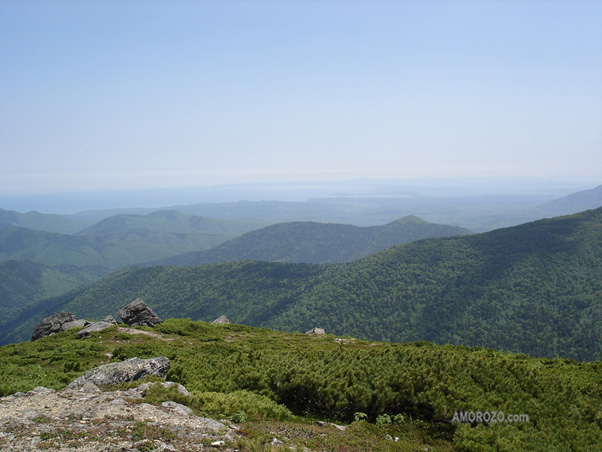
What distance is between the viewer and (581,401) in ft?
56.6

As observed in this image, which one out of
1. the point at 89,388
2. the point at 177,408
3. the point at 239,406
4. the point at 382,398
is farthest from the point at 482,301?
the point at 89,388

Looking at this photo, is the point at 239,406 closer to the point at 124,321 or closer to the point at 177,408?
the point at 177,408

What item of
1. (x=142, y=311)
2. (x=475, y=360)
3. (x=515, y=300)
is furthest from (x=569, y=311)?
(x=142, y=311)

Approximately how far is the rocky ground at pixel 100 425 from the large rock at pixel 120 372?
5.85 feet

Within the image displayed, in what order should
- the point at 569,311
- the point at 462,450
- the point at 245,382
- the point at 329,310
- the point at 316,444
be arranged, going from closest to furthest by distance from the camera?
the point at 316,444 < the point at 462,450 < the point at 245,382 < the point at 569,311 < the point at 329,310

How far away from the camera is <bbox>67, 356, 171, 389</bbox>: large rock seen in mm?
17953

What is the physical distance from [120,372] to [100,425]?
660 cm

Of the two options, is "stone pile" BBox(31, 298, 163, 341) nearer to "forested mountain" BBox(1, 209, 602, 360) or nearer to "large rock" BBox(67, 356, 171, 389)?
"large rock" BBox(67, 356, 171, 389)

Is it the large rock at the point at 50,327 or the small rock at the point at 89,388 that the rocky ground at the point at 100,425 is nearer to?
the small rock at the point at 89,388

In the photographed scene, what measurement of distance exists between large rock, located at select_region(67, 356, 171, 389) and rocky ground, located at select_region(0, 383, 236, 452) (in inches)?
70.2

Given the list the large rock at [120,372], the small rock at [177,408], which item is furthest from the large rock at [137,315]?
the small rock at [177,408]

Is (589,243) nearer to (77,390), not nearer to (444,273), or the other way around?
(444,273)

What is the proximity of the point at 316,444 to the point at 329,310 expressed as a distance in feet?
529

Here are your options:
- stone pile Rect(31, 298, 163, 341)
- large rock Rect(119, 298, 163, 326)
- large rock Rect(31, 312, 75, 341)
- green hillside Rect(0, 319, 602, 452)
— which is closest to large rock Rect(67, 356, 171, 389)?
green hillside Rect(0, 319, 602, 452)
